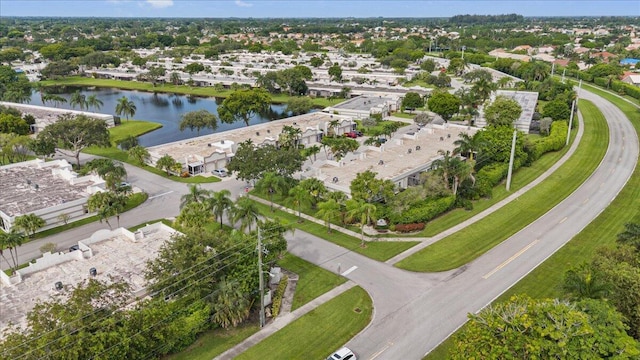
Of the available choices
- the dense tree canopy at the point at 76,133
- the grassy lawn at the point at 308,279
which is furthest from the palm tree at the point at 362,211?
the dense tree canopy at the point at 76,133

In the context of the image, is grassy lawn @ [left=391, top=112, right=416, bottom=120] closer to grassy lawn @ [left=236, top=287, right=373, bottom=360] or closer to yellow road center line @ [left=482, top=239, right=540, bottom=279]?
yellow road center line @ [left=482, top=239, right=540, bottom=279]

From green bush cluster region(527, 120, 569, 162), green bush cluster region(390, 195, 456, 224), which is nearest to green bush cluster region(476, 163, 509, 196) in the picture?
green bush cluster region(390, 195, 456, 224)

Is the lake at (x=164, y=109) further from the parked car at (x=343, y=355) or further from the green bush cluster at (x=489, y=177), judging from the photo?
the parked car at (x=343, y=355)

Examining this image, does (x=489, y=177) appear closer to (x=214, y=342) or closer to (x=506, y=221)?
(x=506, y=221)

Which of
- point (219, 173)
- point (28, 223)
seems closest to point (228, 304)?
point (28, 223)

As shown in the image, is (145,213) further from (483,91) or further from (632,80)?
(632,80)

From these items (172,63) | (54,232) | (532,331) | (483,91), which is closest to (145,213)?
(54,232)
